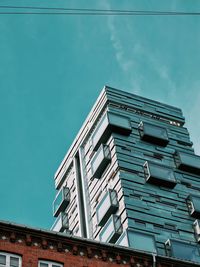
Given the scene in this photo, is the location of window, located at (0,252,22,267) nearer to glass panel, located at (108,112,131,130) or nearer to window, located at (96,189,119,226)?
window, located at (96,189,119,226)

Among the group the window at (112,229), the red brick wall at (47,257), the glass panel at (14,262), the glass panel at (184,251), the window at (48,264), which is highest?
the window at (112,229)

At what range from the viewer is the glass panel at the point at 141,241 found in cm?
7225

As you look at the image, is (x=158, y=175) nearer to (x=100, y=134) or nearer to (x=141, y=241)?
(x=100, y=134)

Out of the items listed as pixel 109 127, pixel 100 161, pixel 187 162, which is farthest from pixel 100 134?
pixel 187 162

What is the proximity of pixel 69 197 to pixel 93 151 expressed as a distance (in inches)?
372

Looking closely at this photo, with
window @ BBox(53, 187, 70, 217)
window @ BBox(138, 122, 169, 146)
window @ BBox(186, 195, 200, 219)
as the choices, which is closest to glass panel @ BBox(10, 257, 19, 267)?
window @ BBox(186, 195, 200, 219)

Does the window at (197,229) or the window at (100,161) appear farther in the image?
the window at (100,161)

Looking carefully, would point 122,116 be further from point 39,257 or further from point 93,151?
point 39,257

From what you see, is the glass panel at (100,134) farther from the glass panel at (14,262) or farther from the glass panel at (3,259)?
the glass panel at (3,259)

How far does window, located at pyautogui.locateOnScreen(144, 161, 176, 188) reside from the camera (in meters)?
84.9

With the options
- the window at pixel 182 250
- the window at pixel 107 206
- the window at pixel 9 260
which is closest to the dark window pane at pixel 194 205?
the window at pixel 182 250

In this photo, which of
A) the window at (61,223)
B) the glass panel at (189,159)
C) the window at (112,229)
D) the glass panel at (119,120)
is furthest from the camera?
the window at (61,223)

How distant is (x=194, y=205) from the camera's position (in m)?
85.5

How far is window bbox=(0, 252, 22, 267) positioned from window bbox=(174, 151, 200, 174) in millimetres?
57351
